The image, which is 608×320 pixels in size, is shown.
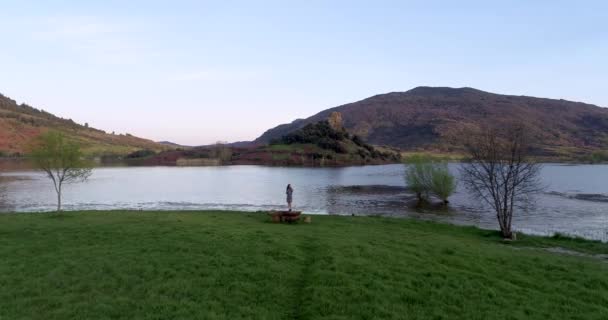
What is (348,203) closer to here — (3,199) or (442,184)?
(442,184)

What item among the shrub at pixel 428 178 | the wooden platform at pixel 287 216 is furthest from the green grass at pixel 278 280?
the shrub at pixel 428 178

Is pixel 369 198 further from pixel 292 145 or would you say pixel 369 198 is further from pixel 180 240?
pixel 292 145

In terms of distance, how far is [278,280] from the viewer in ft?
40.5

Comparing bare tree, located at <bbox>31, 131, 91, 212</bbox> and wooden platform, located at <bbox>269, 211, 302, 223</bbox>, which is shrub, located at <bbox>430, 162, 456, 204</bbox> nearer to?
wooden platform, located at <bbox>269, 211, 302, 223</bbox>

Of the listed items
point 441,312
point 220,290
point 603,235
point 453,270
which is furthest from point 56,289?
point 603,235

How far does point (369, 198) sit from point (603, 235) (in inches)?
1214

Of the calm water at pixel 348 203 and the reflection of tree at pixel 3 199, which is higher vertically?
the reflection of tree at pixel 3 199

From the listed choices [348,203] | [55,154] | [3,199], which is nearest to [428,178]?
[348,203]

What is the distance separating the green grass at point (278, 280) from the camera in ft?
33.8

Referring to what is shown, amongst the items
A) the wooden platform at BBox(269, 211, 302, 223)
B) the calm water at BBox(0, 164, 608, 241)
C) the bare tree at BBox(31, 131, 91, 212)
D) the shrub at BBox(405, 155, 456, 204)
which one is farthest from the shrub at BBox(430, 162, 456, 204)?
the bare tree at BBox(31, 131, 91, 212)

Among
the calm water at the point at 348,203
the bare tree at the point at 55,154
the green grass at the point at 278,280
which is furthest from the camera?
the calm water at the point at 348,203

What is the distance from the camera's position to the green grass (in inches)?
406

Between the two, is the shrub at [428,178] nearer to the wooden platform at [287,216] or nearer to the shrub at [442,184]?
the shrub at [442,184]

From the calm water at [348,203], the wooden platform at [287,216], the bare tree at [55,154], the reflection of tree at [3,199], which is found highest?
the bare tree at [55,154]
